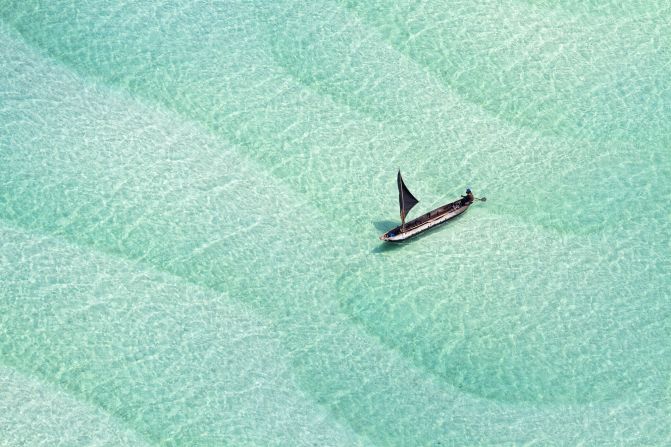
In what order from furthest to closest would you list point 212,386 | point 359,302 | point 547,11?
point 547,11, point 359,302, point 212,386

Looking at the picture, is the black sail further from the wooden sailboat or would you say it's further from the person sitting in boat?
the person sitting in boat

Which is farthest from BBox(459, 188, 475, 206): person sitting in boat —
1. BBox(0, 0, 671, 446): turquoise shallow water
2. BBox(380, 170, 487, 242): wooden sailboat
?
BBox(0, 0, 671, 446): turquoise shallow water

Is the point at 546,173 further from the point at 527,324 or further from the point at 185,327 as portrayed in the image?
the point at 185,327

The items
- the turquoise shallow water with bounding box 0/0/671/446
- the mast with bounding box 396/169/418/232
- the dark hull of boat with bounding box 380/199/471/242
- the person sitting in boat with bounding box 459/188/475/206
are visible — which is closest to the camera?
the turquoise shallow water with bounding box 0/0/671/446

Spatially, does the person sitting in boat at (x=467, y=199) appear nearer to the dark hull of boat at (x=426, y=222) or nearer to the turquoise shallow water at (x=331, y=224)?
the dark hull of boat at (x=426, y=222)

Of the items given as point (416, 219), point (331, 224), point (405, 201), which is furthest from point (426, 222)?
point (331, 224)

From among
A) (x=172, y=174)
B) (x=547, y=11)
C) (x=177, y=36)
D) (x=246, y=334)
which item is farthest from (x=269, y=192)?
(x=547, y=11)

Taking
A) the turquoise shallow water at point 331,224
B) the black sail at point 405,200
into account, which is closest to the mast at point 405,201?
the black sail at point 405,200
